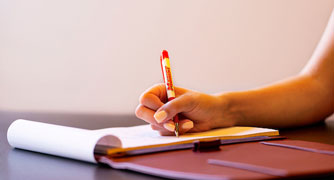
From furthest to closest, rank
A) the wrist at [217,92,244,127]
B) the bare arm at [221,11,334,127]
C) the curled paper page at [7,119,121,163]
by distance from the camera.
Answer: the bare arm at [221,11,334,127] → the wrist at [217,92,244,127] → the curled paper page at [7,119,121,163]

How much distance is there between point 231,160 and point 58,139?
0.31 meters

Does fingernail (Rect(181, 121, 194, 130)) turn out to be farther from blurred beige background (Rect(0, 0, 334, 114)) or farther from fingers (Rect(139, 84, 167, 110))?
blurred beige background (Rect(0, 0, 334, 114))

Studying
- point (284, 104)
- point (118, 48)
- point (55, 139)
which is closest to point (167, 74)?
point (55, 139)

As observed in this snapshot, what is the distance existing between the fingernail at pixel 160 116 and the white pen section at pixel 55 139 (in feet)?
0.70

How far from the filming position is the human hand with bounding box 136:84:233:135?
91cm

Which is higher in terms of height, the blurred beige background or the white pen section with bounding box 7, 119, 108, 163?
the blurred beige background

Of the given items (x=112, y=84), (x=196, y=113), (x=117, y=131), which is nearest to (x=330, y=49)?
(x=196, y=113)

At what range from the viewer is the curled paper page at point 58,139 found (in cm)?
66

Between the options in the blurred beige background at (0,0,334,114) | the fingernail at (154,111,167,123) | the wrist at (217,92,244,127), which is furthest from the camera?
the blurred beige background at (0,0,334,114)

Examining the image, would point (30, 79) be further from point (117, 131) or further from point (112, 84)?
point (117, 131)

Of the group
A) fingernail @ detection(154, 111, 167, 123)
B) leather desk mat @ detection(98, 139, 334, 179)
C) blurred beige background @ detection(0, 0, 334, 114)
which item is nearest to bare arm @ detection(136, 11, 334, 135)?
fingernail @ detection(154, 111, 167, 123)

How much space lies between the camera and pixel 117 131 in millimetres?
938

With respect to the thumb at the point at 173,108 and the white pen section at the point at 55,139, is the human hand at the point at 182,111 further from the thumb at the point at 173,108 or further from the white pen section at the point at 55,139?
the white pen section at the point at 55,139

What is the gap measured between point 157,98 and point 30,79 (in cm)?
189
